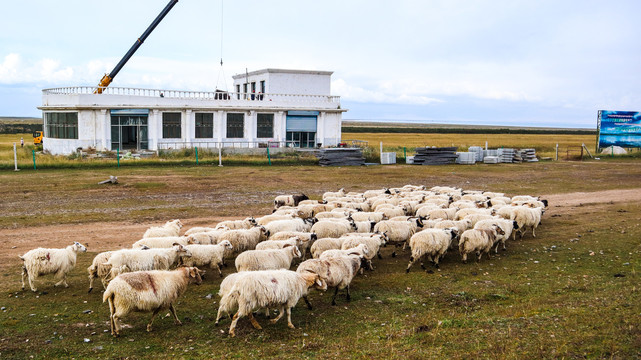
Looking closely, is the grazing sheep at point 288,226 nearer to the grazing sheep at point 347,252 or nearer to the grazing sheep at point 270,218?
the grazing sheep at point 270,218

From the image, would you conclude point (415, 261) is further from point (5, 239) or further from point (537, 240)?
point (5, 239)

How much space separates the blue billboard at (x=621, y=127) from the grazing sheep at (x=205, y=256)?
151 ft

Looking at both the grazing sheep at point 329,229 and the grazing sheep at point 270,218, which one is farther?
the grazing sheep at point 270,218

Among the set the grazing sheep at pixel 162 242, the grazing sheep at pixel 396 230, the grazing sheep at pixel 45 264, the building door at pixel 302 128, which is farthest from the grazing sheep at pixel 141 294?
the building door at pixel 302 128

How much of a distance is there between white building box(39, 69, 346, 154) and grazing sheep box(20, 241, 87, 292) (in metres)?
28.9

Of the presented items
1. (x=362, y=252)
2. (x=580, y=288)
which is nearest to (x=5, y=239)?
(x=362, y=252)

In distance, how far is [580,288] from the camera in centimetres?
1071

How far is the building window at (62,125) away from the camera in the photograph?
3859 centimetres

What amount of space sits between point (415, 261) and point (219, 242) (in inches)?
194

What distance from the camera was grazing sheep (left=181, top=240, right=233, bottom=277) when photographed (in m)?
11.7

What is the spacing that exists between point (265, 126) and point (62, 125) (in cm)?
1577

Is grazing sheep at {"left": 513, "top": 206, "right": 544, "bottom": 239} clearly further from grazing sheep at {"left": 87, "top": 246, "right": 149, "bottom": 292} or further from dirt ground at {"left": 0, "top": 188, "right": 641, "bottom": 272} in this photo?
grazing sheep at {"left": 87, "top": 246, "right": 149, "bottom": 292}

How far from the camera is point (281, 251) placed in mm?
11289

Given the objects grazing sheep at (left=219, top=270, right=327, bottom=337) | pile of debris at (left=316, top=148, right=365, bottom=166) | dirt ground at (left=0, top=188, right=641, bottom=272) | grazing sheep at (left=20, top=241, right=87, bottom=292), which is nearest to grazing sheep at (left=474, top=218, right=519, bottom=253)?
dirt ground at (left=0, top=188, right=641, bottom=272)
